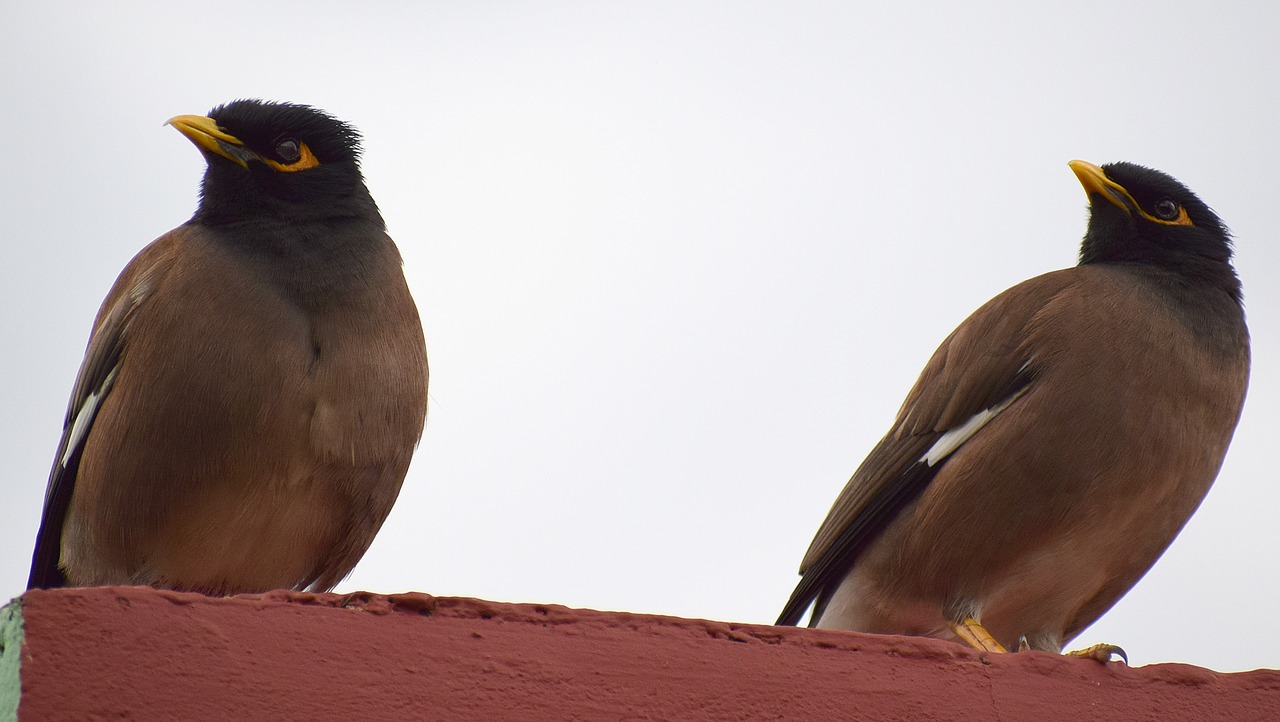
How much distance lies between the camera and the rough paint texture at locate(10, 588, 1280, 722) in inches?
79.0

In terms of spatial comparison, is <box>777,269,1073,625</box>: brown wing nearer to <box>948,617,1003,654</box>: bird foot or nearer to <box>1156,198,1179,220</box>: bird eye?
<box>948,617,1003,654</box>: bird foot

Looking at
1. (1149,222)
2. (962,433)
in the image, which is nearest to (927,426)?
(962,433)

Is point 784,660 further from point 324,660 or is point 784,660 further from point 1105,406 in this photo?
point 1105,406

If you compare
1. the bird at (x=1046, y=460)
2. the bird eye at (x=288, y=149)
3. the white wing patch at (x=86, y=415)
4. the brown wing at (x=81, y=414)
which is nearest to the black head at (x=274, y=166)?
the bird eye at (x=288, y=149)

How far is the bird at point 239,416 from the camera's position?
3.64 meters

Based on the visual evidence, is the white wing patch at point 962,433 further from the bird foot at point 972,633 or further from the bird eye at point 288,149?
the bird eye at point 288,149

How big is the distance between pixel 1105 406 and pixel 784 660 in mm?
2052

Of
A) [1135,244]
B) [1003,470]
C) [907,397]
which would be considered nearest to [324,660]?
[1003,470]

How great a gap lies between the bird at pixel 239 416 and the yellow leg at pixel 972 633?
169 centimetres

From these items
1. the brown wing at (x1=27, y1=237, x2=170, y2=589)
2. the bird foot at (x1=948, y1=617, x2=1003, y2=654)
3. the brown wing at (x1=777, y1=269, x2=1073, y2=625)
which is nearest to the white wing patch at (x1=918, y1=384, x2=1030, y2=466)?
the brown wing at (x1=777, y1=269, x2=1073, y2=625)

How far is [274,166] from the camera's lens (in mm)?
4270

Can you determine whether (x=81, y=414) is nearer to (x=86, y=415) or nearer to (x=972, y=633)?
(x=86, y=415)

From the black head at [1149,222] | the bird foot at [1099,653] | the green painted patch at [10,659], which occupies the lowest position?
the bird foot at [1099,653]

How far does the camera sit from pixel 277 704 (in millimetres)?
2064
